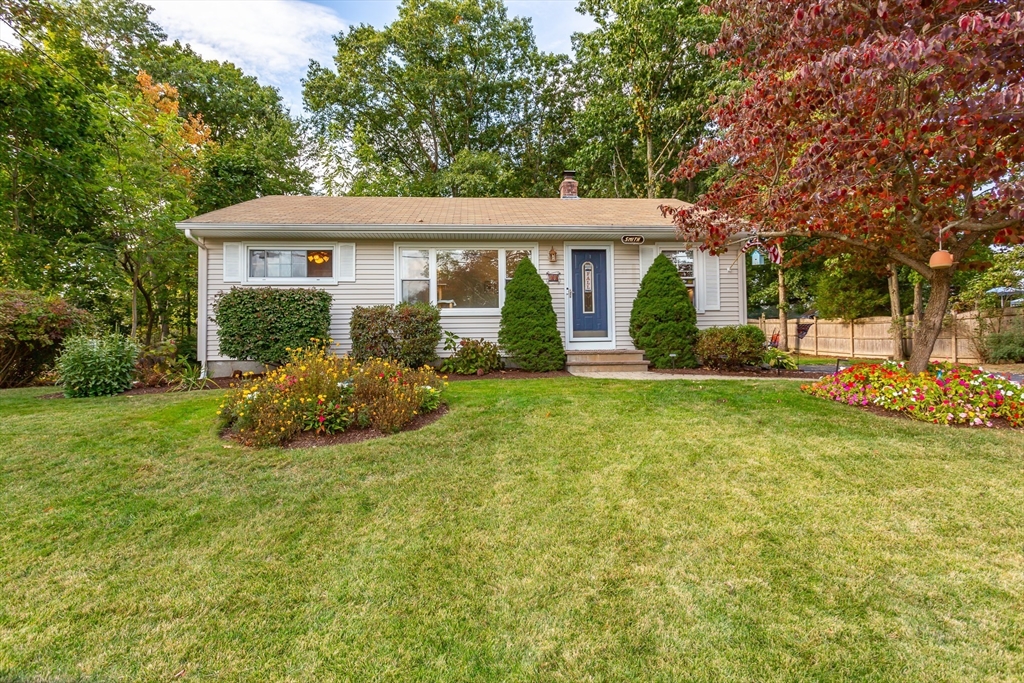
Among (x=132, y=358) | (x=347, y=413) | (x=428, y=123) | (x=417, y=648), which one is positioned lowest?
(x=417, y=648)

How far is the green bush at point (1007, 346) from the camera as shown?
995 centimetres

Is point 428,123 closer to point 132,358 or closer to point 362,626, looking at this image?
point 132,358

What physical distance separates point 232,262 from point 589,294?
683cm

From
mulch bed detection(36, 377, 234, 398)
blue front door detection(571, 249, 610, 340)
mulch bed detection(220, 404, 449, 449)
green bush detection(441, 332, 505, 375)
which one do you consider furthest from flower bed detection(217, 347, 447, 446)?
blue front door detection(571, 249, 610, 340)

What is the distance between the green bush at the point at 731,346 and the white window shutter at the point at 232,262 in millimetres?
8625

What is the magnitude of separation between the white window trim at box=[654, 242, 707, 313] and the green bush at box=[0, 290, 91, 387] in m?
10.8

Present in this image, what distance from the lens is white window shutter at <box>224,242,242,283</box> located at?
26.7 feet

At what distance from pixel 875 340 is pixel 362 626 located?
15807 mm

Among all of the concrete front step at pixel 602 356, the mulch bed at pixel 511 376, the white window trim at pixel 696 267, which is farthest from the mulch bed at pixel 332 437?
the white window trim at pixel 696 267

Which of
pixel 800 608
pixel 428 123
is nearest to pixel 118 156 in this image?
pixel 428 123

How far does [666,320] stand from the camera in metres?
8.16

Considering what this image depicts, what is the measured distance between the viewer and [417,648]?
5.38ft

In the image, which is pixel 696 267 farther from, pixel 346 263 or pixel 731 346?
pixel 346 263

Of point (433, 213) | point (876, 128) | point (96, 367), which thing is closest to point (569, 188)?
point (433, 213)
